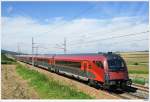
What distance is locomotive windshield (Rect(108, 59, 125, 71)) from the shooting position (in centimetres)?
1844

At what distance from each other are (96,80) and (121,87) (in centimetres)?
170

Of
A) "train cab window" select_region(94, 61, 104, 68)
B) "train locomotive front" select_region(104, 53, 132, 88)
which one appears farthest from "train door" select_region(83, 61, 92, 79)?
"train locomotive front" select_region(104, 53, 132, 88)

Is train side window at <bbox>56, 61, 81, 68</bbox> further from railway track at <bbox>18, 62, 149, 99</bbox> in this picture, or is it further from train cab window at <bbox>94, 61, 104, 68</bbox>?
railway track at <bbox>18, 62, 149, 99</bbox>

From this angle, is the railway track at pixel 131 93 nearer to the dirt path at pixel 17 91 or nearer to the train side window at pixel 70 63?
the dirt path at pixel 17 91

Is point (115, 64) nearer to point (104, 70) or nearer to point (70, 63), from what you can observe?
point (104, 70)

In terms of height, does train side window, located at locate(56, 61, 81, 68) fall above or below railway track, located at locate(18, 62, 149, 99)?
above

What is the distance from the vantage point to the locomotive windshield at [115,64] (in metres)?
18.4

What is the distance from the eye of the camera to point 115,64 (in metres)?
18.7

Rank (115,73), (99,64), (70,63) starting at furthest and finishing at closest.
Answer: (70,63)
(99,64)
(115,73)

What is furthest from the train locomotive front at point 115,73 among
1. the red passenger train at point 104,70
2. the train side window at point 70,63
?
the train side window at point 70,63

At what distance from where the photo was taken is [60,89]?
1692 centimetres

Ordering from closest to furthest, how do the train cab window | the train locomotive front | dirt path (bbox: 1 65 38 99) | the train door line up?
dirt path (bbox: 1 65 38 99) → the train locomotive front → the train cab window → the train door

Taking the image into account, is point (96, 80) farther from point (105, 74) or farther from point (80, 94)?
point (80, 94)

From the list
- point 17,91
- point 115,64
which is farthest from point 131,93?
point 17,91
